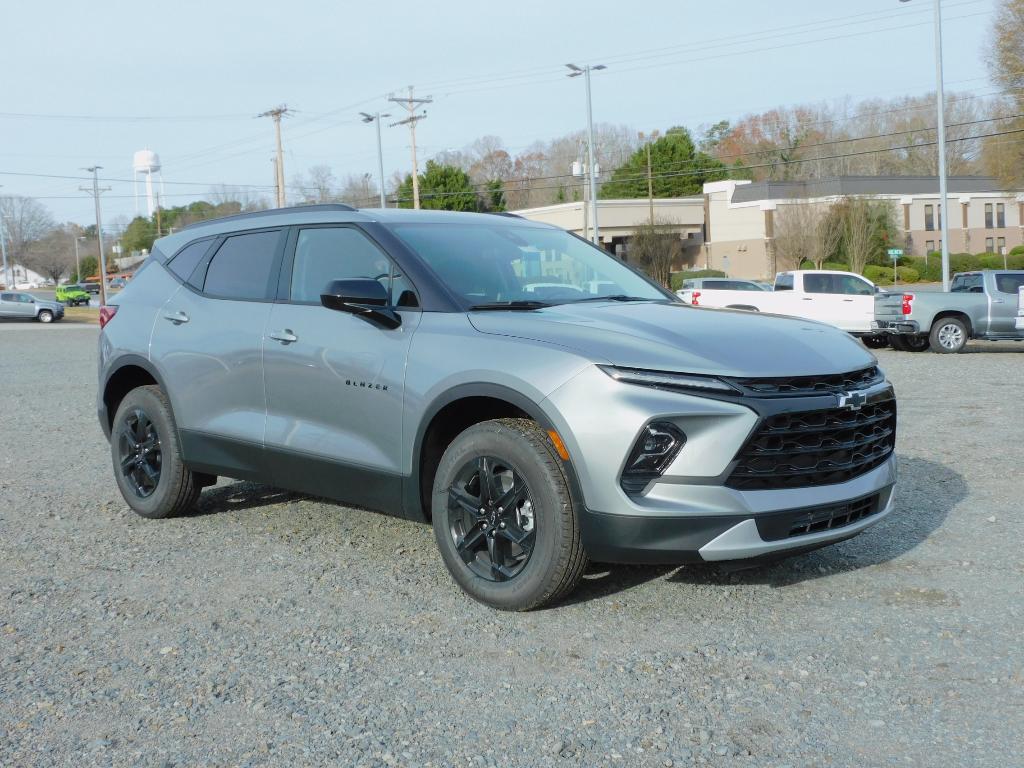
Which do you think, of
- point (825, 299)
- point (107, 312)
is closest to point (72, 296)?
point (825, 299)

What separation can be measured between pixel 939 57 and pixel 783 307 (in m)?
12.0

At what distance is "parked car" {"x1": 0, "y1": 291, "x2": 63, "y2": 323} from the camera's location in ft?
162

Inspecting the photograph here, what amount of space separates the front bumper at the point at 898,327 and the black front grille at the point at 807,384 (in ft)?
54.8

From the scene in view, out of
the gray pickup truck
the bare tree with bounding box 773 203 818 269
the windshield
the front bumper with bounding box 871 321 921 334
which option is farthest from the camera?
the bare tree with bounding box 773 203 818 269

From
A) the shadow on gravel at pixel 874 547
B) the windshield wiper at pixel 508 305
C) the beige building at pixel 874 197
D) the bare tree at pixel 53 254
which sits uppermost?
the bare tree at pixel 53 254

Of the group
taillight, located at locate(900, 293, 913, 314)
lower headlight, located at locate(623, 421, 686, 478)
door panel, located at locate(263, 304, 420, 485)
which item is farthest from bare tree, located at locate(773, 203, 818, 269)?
lower headlight, located at locate(623, 421, 686, 478)

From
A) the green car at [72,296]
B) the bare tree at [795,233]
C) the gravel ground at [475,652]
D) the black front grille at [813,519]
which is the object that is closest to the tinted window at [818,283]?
the gravel ground at [475,652]

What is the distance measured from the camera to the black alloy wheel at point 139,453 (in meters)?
6.77

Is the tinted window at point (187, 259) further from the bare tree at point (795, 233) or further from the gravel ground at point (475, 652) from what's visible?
the bare tree at point (795, 233)

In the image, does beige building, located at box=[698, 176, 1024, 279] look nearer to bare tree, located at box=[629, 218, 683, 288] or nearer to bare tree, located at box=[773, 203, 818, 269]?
bare tree, located at box=[773, 203, 818, 269]

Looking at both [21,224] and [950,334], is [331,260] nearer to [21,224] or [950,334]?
[950,334]

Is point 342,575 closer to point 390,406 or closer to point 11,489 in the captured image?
point 390,406

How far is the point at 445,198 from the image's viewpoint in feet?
266

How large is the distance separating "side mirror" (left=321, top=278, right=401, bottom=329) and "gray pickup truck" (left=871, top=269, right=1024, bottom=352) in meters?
17.2
